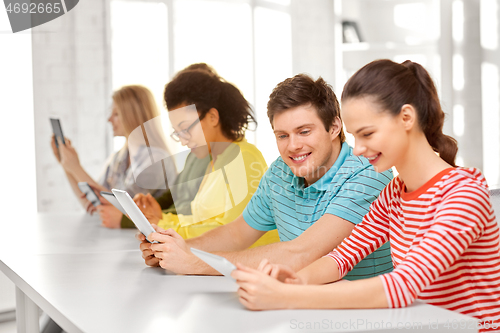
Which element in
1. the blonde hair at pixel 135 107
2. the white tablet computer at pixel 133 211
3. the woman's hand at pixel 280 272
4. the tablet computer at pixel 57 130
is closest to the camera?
the woman's hand at pixel 280 272

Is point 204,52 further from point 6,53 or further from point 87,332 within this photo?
point 87,332

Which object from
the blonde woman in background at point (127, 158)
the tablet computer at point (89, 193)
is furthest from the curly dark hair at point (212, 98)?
the tablet computer at point (89, 193)

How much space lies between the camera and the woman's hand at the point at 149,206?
185 cm

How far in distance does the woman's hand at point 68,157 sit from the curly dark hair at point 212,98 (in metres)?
1.00

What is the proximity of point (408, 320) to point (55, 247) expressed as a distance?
1049 millimetres

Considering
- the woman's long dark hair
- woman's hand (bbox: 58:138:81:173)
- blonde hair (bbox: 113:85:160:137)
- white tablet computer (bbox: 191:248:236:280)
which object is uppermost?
blonde hair (bbox: 113:85:160:137)

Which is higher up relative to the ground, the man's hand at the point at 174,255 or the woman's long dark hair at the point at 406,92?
the woman's long dark hair at the point at 406,92

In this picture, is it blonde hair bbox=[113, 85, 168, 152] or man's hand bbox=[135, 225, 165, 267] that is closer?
man's hand bbox=[135, 225, 165, 267]

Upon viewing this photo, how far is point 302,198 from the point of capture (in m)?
1.24

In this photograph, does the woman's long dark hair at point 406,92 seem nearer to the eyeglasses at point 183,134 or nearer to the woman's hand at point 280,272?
the woman's hand at point 280,272

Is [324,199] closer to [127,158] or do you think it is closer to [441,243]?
[441,243]

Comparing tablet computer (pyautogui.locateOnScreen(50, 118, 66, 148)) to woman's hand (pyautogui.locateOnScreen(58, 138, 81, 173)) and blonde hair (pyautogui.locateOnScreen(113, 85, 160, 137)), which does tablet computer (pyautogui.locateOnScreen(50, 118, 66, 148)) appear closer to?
woman's hand (pyautogui.locateOnScreen(58, 138, 81, 173))

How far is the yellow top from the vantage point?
160cm

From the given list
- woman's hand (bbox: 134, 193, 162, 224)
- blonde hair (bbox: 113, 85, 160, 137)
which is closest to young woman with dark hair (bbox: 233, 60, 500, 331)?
woman's hand (bbox: 134, 193, 162, 224)
